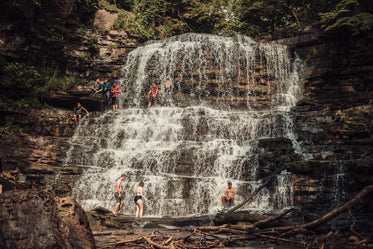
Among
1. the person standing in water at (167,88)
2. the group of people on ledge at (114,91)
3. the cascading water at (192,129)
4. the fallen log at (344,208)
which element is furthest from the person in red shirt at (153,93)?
the fallen log at (344,208)

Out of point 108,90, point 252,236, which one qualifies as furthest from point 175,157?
point 108,90

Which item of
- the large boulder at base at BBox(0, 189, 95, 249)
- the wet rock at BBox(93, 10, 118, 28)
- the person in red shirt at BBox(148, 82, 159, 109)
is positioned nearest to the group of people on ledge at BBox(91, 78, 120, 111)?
the person in red shirt at BBox(148, 82, 159, 109)

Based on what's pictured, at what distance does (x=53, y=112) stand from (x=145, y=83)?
20.0 feet

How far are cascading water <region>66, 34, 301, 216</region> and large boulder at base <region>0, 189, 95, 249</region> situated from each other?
890 cm

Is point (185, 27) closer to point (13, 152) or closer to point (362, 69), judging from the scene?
point (362, 69)

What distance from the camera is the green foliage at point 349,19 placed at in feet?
62.7

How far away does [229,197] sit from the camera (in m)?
12.9

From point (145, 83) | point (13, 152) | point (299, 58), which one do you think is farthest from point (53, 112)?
point (299, 58)

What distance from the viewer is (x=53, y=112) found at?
20406 mm

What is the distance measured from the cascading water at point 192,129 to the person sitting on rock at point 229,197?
58 centimetres

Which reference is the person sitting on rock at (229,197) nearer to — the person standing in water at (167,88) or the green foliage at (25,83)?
the person standing in water at (167,88)

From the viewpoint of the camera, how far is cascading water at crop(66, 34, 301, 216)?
1391 centimetres

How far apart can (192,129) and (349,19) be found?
10.7 m

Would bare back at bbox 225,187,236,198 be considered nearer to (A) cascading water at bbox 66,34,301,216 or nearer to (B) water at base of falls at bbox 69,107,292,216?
(B) water at base of falls at bbox 69,107,292,216
